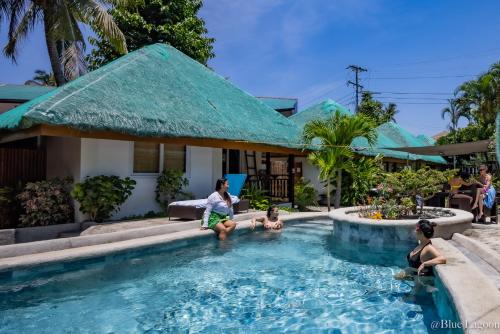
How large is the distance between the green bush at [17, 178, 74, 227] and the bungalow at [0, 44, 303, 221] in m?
0.43

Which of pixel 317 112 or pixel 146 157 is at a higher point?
pixel 317 112

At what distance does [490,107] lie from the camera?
2848cm

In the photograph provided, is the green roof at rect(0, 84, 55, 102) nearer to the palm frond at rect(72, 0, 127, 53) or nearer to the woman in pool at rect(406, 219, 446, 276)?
the palm frond at rect(72, 0, 127, 53)

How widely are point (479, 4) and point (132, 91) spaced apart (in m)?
10.4

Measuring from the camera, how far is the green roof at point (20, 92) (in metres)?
18.0

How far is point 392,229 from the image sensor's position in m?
7.23

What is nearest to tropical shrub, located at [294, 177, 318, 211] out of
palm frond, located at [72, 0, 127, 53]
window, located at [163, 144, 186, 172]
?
window, located at [163, 144, 186, 172]

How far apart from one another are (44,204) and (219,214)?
12.3ft

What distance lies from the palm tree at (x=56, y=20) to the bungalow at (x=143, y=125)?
2760 mm

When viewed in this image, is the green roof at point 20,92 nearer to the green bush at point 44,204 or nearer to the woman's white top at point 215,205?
the green bush at point 44,204

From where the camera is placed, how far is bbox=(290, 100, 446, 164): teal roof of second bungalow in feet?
60.1

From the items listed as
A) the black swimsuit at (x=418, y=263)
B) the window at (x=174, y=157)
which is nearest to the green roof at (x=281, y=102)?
the window at (x=174, y=157)

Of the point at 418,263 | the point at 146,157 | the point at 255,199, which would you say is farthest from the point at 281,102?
the point at 418,263

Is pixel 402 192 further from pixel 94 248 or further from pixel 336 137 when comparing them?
pixel 94 248
